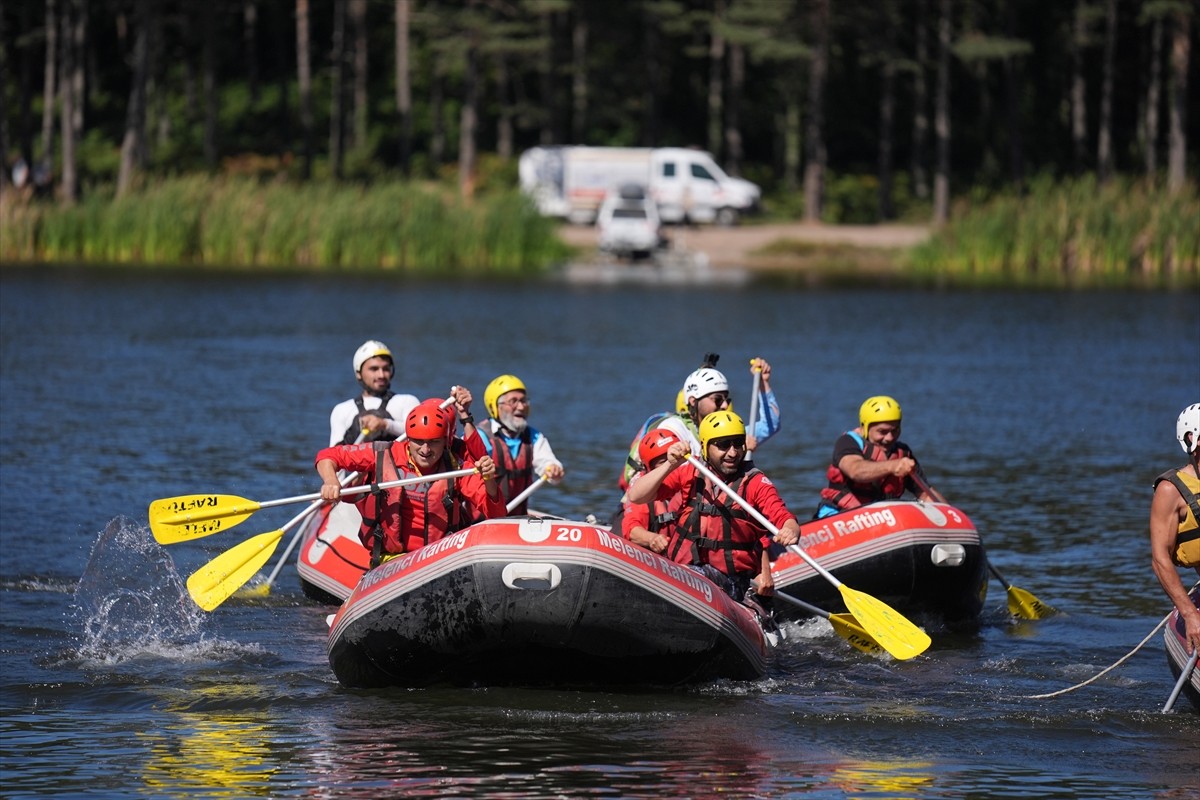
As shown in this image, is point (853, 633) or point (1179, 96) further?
point (1179, 96)

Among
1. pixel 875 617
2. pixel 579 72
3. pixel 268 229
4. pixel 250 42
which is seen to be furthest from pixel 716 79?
pixel 875 617

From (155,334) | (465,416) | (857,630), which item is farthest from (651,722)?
(155,334)

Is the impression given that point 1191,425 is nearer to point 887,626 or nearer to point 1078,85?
point 887,626

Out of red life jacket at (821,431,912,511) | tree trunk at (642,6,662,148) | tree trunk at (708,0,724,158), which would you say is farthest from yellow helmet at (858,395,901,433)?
tree trunk at (642,6,662,148)

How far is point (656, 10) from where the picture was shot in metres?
57.0

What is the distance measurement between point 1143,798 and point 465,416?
4.92 m

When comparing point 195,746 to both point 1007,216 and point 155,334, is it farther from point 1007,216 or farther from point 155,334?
point 1007,216

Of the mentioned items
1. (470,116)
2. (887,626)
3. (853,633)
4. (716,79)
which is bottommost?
(853,633)

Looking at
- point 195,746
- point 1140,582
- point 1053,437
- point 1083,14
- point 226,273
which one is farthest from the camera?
point 1083,14

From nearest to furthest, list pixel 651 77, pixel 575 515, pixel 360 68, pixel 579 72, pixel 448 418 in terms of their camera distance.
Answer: pixel 448 418
pixel 575 515
pixel 651 77
pixel 579 72
pixel 360 68

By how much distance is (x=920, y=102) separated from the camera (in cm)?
5675

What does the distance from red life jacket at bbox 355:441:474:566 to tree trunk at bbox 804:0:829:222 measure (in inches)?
1692

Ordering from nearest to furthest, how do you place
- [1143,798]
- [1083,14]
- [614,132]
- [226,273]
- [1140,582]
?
[1143,798] → [1140,582] → [226,273] → [1083,14] → [614,132]

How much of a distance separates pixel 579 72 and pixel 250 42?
1221 cm
